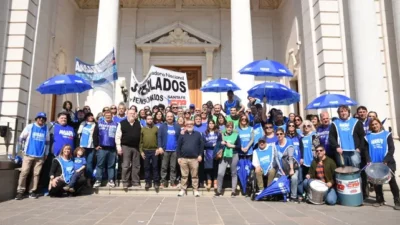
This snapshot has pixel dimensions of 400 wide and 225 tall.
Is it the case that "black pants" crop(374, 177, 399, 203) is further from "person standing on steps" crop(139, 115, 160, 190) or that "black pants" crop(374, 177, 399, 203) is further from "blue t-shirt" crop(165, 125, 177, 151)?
"person standing on steps" crop(139, 115, 160, 190)

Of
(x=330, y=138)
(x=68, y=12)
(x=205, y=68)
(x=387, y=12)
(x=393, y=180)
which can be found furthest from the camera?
(x=205, y=68)

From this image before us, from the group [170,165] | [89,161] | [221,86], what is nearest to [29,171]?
[89,161]

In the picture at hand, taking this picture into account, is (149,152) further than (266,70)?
Yes

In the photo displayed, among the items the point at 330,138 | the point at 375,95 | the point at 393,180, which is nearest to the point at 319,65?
the point at 375,95

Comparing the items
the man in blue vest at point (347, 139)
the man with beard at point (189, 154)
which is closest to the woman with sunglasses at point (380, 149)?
the man in blue vest at point (347, 139)

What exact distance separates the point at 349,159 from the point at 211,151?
3355mm

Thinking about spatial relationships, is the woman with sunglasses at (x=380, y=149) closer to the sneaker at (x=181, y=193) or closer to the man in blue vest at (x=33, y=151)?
the sneaker at (x=181, y=193)

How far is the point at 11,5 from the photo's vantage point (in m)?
11.4

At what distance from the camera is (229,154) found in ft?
26.1

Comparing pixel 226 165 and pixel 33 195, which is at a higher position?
pixel 226 165

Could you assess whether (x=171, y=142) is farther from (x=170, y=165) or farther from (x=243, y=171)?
(x=243, y=171)

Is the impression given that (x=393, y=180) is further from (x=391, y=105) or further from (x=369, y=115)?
(x=391, y=105)

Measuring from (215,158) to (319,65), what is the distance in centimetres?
612

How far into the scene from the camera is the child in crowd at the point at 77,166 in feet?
25.1
